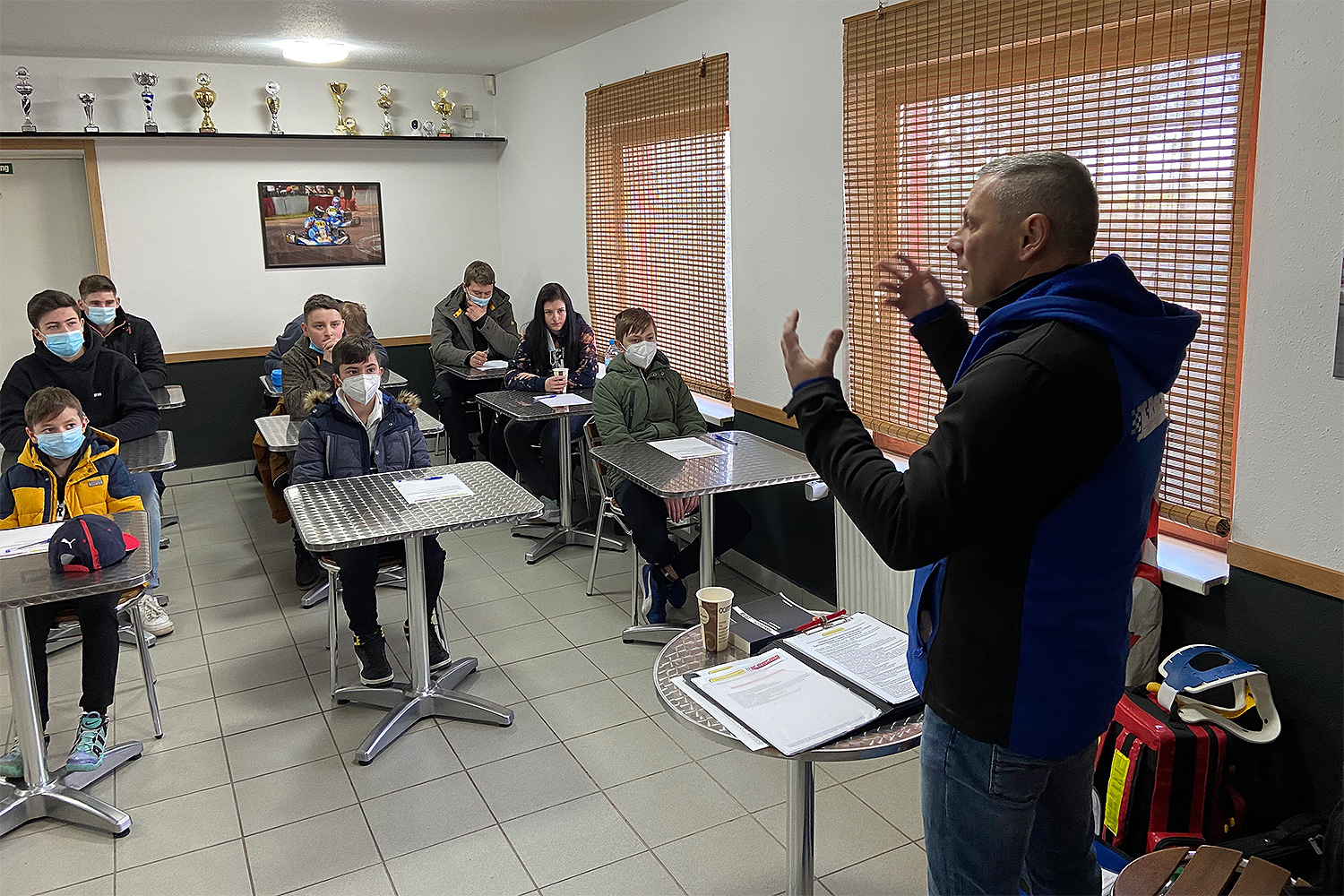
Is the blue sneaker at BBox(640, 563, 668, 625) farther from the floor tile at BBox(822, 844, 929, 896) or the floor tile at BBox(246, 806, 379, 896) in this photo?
the floor tile at BBox(822, 844, 929, 896)

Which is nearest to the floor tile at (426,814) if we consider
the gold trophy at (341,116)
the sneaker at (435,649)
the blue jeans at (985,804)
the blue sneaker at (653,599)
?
the sneaker at (435,649)

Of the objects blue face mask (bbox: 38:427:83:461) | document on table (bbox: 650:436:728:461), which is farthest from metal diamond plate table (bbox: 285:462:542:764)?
document on table (bbox: 650:436:728:461)

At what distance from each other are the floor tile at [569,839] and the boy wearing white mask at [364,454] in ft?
3.26

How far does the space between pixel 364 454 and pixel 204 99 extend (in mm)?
3776

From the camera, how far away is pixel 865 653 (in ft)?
5.97

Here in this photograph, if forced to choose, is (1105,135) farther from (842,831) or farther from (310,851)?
(310,851)

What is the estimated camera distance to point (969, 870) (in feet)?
4.61

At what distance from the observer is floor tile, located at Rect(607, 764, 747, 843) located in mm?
→ 2648

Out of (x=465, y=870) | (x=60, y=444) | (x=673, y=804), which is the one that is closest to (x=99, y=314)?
(x=60, y=444)

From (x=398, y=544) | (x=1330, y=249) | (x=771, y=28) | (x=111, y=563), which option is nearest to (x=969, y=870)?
(x=1330, y=249)

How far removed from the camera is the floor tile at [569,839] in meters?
2.50

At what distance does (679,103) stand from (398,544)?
258 centimetres

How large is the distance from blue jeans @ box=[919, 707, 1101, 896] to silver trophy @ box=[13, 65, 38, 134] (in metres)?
6.32

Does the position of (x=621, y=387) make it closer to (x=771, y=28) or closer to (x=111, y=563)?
(x=771, y=28)
